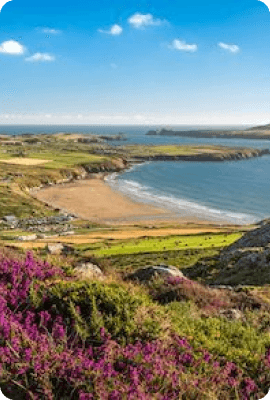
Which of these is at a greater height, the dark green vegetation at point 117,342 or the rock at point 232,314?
the dark green vegetation at point 117,342

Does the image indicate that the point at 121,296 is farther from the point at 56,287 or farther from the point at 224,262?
the point at 224,262

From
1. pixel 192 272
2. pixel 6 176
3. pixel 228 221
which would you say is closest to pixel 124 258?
pixel 192 272

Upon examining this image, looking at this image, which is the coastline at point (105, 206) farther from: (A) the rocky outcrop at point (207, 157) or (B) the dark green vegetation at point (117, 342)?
(A) the rocky outcrop at point (207, 157)

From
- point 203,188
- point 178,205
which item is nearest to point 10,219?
point 178,205

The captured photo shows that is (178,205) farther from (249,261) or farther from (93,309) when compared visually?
(93,309)

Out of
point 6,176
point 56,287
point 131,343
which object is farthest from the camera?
point 6,176

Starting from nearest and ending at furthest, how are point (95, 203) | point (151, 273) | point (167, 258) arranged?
1. point (151, 273)
2. point (167, 258)
3. point (95, 203)

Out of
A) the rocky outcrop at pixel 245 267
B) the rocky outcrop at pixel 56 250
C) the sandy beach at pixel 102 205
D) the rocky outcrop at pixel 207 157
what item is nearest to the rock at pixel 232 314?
the rocky outcrop at pixel 245 267
